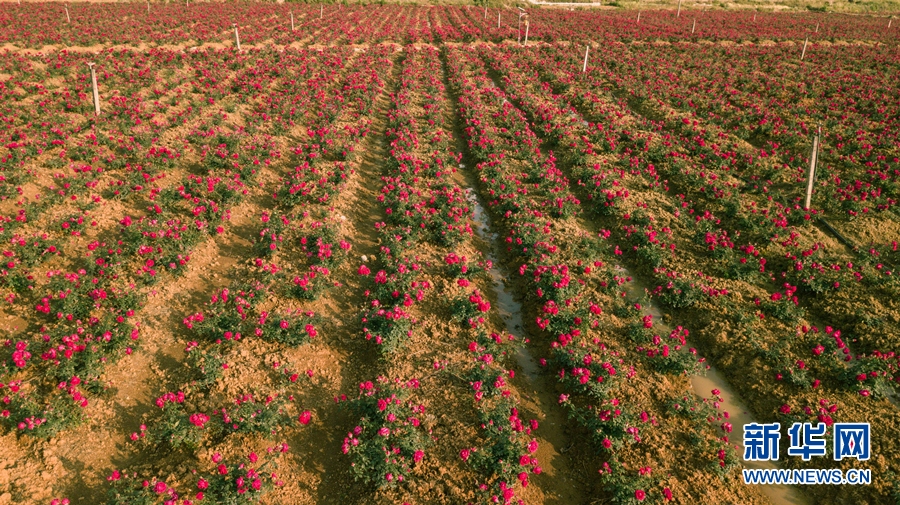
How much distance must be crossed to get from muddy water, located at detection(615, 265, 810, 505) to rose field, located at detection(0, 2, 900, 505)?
0.12 feet

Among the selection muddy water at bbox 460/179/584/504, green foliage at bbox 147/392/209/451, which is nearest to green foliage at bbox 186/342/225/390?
green foliage at bbox 147/392/209/451

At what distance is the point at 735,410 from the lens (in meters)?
6.17

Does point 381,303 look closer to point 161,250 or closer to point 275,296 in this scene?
point 275,296

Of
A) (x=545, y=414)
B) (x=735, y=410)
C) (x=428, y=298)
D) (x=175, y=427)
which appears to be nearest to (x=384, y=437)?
(x=545, y=414)

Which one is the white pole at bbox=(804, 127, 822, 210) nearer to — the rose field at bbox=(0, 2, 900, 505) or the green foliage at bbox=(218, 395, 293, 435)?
the rose field at bbox=(0, 2, 900, 505)

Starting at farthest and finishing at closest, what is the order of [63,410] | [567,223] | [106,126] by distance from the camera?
1. [106,126]
2. [567,223]
3. [63,410]

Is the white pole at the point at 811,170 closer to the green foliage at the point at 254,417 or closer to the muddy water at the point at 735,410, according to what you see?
the muddy water at the point at 735,410

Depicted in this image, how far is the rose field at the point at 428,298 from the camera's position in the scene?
514cm

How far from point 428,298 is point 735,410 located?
496cm

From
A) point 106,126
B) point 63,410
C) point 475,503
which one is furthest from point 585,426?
point 106,126

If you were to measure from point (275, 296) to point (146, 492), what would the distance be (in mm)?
3468

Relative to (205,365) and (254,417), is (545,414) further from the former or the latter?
(205,365)

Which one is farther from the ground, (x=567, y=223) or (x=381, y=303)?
(x=567, y=223)

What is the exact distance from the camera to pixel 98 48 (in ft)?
78.0
